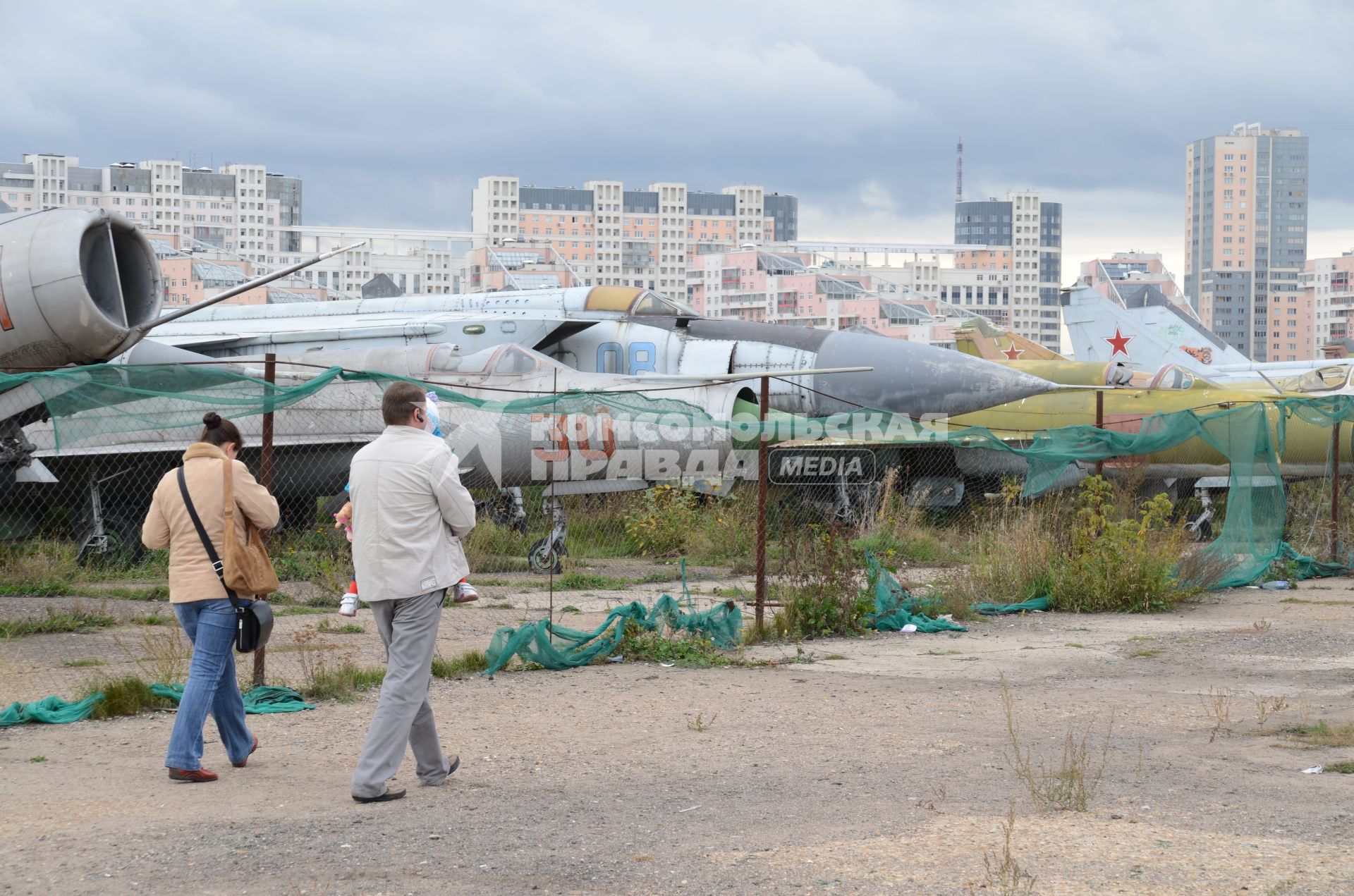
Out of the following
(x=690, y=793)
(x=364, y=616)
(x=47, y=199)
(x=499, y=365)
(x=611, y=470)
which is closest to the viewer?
(x=690, y=793)

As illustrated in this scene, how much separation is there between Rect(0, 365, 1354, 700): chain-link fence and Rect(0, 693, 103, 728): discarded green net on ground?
382 millimetres

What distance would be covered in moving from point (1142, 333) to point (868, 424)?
16130 mm

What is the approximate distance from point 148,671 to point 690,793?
3.86 metres

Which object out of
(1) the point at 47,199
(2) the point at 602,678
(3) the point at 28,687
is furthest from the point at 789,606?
(1) the point at 47,199

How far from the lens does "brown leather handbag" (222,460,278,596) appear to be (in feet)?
18.6

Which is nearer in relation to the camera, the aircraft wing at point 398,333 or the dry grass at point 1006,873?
the dry grass at point 1006,873

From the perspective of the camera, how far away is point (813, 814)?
5109 mm

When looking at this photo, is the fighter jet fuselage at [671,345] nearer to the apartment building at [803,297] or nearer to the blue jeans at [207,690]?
the blue jeans at [207,690]

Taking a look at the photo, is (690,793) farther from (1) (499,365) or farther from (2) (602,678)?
(1) (499,365)

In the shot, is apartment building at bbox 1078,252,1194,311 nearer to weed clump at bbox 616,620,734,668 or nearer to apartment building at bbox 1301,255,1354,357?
apartment building at bbox 1301,255,1354,357

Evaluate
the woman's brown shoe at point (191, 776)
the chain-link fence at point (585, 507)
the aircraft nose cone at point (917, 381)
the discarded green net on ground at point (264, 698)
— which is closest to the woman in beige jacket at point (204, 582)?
the woman's brown shoe at point (191, 776)

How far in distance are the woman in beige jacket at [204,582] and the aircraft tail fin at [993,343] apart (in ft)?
76.8

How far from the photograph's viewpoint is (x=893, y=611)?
10.6 m

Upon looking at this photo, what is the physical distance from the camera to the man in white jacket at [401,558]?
17.5 feet
